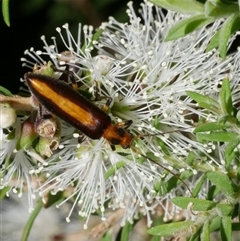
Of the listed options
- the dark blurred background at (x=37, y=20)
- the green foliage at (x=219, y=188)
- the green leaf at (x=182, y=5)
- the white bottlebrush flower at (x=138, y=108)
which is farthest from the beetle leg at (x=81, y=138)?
the dark blurred background at (x=37, y=20)

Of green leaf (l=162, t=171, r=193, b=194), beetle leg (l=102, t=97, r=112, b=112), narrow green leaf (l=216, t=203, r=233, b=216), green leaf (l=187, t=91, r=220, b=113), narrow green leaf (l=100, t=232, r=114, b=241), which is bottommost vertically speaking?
narrow green leaf (l=100, t=232, r=114, b=241)

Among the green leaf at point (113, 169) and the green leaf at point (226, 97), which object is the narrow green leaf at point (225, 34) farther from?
the green leaf at point (113, 169)

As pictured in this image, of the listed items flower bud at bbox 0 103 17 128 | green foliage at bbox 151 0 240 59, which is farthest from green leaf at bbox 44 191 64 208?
green foliage at bbox 151 0 240 59

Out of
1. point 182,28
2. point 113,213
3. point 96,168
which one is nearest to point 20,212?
point 113,213

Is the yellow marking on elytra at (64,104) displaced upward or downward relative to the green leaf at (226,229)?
upward

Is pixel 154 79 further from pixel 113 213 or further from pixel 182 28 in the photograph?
pixel 113 213

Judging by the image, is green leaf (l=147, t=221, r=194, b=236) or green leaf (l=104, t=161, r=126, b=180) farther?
green leaf (l=104, t=161, r=126, b=180)

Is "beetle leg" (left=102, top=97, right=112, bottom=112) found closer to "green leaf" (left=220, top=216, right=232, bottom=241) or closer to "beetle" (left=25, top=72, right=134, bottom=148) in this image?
"beetle" (left=25, top=72, right=134, bottom=148)
